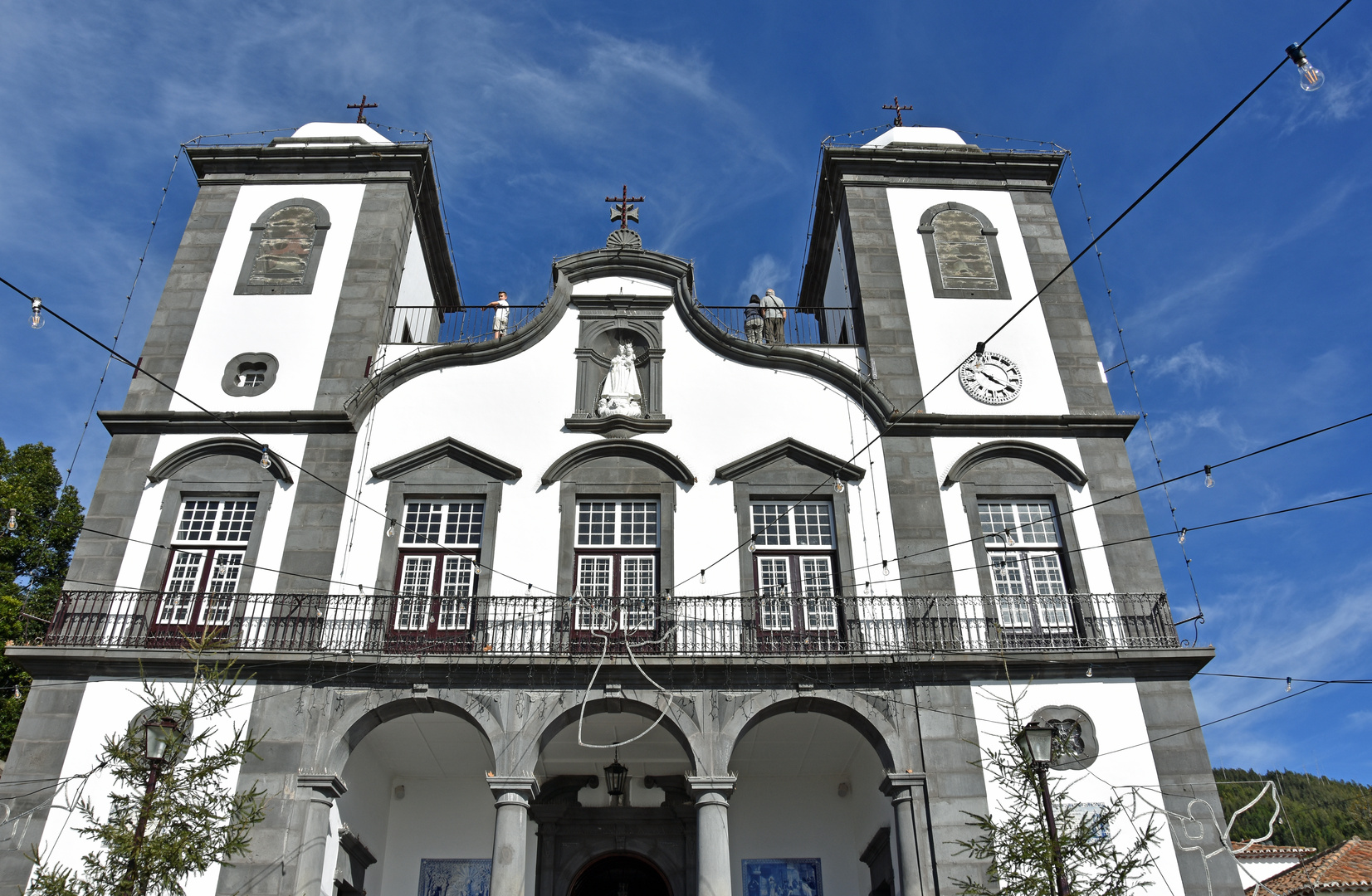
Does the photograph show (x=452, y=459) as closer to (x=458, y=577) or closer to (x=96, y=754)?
(x=458, y=577)

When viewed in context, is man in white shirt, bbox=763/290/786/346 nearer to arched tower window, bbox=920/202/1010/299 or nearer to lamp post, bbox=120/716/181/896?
arched tower window, bbox=920/202/1010/299

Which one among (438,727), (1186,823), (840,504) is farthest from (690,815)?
(1186,823)

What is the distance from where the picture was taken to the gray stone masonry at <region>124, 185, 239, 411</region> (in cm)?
1770

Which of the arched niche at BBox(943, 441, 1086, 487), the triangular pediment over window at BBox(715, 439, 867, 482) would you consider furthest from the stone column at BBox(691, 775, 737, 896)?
the arched niche at BBox(943, 441, 1086, 487)

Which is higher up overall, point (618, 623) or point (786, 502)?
point (786, 502)

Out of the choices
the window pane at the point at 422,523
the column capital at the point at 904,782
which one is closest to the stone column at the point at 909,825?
the column capital at the point at 904,782

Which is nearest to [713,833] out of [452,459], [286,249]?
[452,459]

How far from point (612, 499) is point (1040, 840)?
7.71 m

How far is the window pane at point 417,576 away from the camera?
1628 cm

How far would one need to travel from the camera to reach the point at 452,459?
17.3 metres

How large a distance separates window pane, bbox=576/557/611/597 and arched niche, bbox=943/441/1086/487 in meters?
5.30

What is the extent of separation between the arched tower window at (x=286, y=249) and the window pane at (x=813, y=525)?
30.0 feet

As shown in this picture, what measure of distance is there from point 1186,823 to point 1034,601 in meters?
3.42

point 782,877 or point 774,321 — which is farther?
point 774,321
